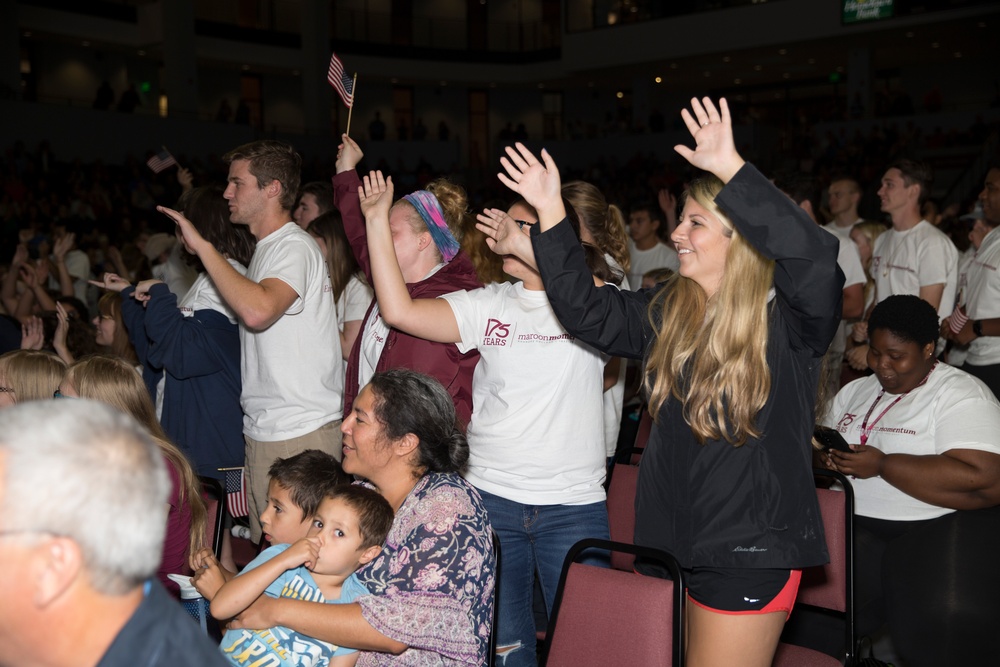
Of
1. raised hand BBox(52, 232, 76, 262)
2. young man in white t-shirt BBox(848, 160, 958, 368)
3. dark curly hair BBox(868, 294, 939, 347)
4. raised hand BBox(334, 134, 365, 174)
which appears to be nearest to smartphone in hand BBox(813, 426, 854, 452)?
dark curly hair BBox(868, 294, 939, 347)

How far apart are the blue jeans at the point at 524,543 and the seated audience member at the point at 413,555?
36 centimetres

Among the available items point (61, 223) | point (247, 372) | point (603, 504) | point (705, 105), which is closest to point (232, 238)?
point (247, 372)

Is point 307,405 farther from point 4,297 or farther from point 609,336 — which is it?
point 4,297

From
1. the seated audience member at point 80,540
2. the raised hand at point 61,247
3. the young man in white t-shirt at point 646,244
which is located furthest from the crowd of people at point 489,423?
the young man in white t-shirt at point 646,244

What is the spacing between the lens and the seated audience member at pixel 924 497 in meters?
2.83

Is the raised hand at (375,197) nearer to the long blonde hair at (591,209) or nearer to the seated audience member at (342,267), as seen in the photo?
the long blonde hair at (591,209)

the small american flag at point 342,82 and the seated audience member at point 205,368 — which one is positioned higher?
the small american flag at point 342,82

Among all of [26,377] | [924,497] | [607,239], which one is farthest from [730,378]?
[26,377]

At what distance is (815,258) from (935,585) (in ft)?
5.29

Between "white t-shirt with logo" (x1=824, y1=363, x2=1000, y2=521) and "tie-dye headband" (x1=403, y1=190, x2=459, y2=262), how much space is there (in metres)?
1.59

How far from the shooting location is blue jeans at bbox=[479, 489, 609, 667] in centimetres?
262

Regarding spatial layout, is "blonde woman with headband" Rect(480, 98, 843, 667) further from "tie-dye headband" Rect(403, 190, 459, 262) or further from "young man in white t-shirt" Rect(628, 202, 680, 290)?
"young man in white t-shirt" Rect(628, 202, 680, 290)

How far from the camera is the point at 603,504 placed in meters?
2.70

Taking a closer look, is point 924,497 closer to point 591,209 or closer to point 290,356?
point 591,209
